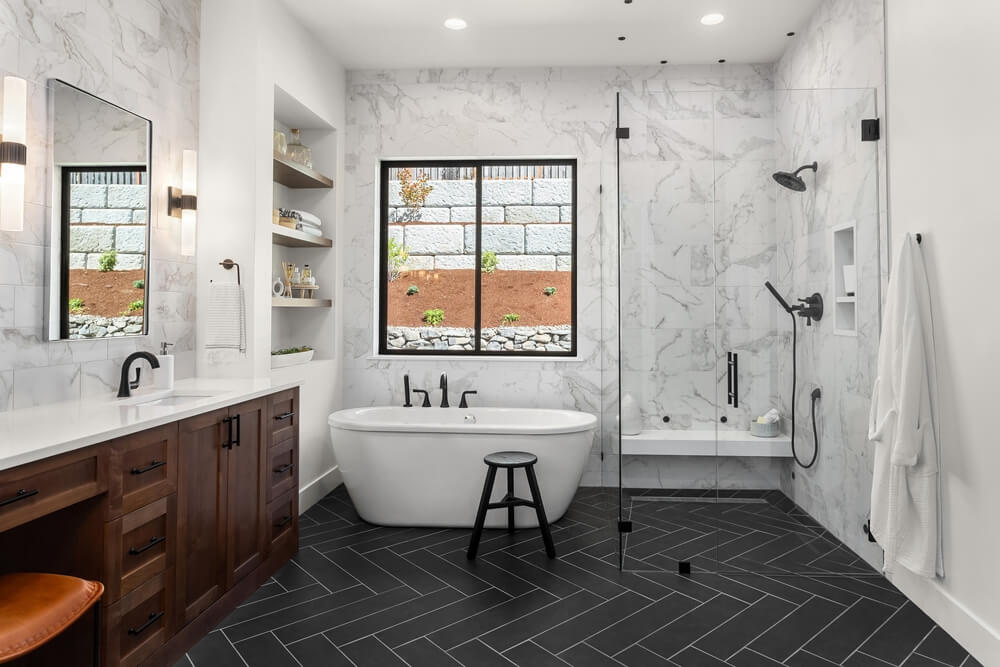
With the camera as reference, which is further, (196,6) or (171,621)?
(196,6)

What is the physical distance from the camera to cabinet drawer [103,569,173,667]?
1.90m

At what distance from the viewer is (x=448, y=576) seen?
9.65 ft

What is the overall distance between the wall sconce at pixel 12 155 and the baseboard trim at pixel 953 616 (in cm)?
372

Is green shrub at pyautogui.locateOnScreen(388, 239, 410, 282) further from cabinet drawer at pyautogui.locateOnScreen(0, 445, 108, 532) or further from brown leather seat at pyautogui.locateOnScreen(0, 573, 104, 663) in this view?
brown leather seat at pyautogui.locateOnScreen(0, 573, 104, 663)

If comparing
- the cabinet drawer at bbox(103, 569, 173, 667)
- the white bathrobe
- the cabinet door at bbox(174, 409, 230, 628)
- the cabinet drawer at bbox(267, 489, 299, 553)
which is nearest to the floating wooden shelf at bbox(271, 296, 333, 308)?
the cabinet drawer at bbox(267, 489, 299, 553)

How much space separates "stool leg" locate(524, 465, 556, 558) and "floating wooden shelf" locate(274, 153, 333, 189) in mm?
2312

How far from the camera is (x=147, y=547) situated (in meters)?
2.07

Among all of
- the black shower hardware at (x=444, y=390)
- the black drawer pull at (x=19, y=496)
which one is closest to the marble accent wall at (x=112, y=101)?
the black drawer pull at (x=19, y=496)

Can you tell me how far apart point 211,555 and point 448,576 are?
1051 millimetres

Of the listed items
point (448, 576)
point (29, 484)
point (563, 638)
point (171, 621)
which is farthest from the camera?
point (448, 576)

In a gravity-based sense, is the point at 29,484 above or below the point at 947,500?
above

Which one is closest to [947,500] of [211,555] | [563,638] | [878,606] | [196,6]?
[878,606]

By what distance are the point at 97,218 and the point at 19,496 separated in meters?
1.49

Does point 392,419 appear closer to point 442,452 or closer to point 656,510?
point 442,452
